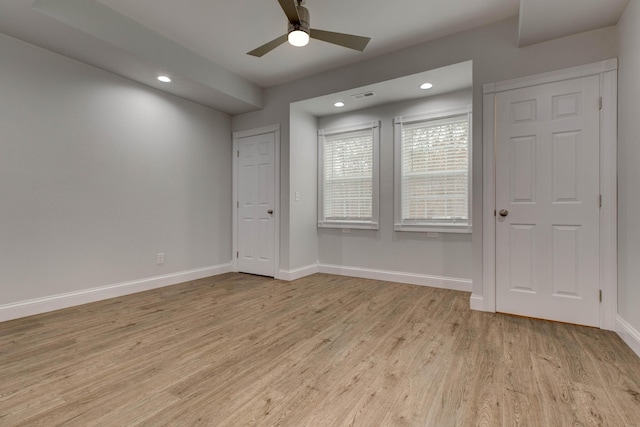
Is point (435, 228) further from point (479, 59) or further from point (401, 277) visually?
point (479, 59)

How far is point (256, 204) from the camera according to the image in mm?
4652

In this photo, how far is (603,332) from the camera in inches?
95.9

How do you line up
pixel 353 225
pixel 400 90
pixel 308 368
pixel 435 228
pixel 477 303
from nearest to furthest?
pixel 308 368
pixel 477 303
pixel 400 90
pixel 435 228
pixel 353 225

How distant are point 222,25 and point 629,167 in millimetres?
3691

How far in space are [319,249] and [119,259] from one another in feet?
A: 8.90

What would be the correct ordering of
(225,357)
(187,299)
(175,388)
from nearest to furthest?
(175,388)
(225,357)
(187,299)

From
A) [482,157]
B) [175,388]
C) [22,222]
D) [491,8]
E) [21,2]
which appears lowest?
[175,388]

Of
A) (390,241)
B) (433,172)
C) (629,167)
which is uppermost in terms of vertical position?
(433,172)

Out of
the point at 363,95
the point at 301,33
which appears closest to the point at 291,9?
the point at 301,33

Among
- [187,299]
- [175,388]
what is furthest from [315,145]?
[175,388]

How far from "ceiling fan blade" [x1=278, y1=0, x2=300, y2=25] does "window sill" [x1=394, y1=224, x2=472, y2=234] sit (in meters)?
2.82

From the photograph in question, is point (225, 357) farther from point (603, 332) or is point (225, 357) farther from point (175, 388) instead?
point (603, 332)

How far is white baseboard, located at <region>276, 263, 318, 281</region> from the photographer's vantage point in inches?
169

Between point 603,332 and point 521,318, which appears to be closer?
point 603,332
